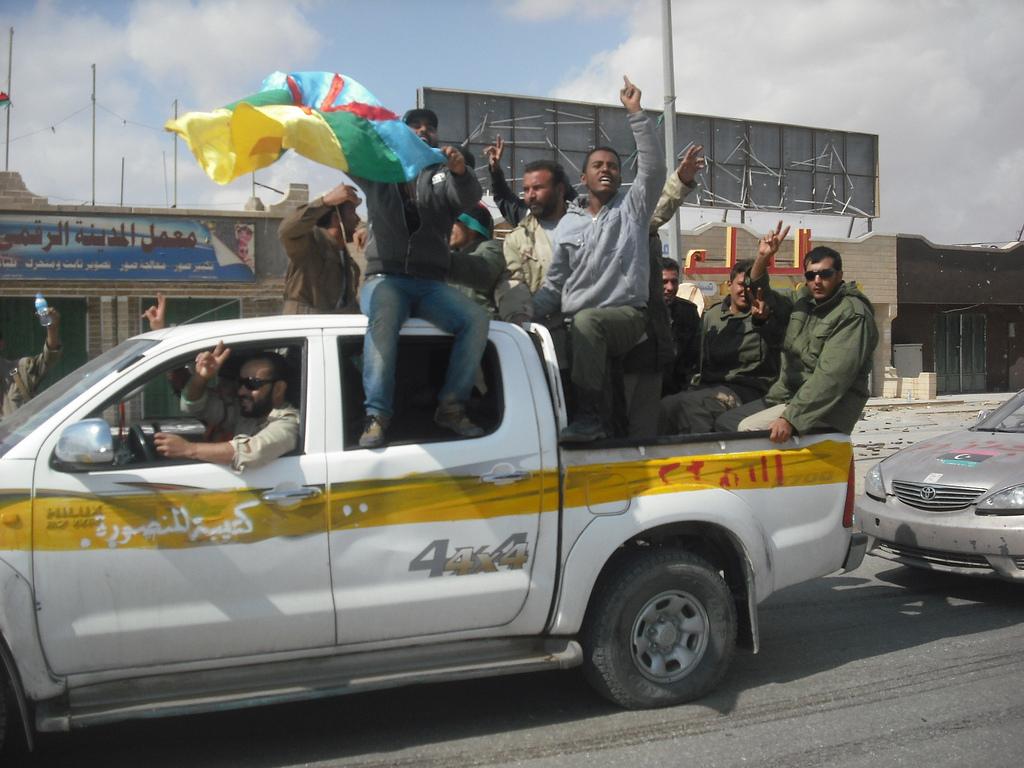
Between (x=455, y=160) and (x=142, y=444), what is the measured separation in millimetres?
1746

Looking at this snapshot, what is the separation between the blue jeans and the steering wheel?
0.85m

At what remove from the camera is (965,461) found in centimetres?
668

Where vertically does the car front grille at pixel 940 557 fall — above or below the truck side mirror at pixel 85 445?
below

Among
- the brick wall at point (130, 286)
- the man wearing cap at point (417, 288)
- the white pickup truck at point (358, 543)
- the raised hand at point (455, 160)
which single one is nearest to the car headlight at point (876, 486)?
the white pickup truck at point (358, 543)

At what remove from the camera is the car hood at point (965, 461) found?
250 inches

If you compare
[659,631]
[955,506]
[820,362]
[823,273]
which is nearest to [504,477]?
[659,631]

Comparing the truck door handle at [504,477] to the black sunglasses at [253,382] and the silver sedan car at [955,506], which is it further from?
the silver sedan car at [955,506]

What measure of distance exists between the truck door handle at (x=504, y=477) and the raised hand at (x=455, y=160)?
131 cm

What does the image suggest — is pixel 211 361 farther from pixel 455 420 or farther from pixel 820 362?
pixel 820 362

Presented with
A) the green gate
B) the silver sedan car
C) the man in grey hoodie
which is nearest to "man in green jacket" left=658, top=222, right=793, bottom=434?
the man in grey hoodie

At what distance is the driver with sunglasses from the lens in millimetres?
3799

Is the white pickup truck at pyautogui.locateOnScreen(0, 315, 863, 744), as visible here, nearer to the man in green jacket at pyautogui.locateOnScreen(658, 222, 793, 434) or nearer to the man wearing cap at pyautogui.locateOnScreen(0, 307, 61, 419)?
the man in green jacket at pyautogui.locateOnScreen(658, 222, 793, 434)

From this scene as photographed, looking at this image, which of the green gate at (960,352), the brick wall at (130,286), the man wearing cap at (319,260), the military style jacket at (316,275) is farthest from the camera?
the green gate at (960,352)

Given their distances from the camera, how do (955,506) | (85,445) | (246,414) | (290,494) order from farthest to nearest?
(955,506) < (246,414) < (290,494) < (85,445)
